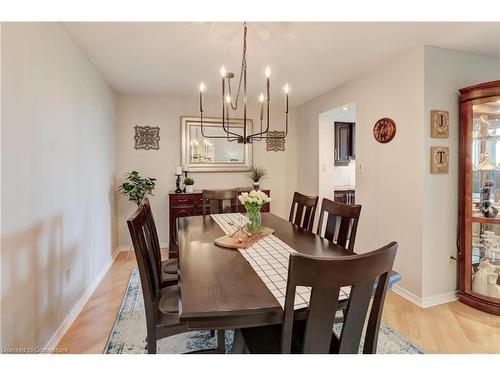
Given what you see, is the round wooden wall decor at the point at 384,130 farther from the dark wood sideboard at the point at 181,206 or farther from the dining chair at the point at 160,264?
the dining chair at the point at 160,264

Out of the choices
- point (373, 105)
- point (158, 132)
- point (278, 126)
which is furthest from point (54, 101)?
point (278, 126)

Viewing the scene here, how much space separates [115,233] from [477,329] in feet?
14.0

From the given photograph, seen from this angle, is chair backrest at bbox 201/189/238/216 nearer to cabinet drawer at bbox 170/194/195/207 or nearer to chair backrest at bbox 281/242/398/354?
cabinet drawer at bbox 170/194/195/207

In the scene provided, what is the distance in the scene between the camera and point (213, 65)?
9.50 ft

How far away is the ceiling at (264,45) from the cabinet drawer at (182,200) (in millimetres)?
1602

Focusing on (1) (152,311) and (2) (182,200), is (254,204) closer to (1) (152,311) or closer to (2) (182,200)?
(1) (152,311)

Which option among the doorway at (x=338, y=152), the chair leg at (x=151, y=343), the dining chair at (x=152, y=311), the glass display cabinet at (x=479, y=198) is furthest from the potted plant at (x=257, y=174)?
the chair leg at (x=151, y=343)

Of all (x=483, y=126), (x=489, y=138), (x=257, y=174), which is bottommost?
(x=257, y=174)

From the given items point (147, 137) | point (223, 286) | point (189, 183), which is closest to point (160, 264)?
point (223, 286)

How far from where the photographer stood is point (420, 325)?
85.6 inches

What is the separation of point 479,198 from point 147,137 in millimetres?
4198

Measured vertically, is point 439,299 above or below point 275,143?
below

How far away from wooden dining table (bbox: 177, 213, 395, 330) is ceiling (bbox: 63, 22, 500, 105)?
5.38ft
